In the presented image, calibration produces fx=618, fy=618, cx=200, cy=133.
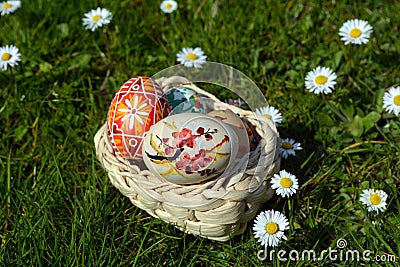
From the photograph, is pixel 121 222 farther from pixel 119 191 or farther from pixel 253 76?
pixel 253 76

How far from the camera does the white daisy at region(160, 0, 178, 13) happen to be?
2.89m

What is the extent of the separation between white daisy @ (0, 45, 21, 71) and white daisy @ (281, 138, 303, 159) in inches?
46.2

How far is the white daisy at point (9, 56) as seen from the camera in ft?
8.47

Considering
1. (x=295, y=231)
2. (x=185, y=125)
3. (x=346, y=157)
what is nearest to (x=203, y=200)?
(x=185, y=125)

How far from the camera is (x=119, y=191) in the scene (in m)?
2.20

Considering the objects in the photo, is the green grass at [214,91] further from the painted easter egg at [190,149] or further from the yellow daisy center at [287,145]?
the painted easter egg at [190,149]

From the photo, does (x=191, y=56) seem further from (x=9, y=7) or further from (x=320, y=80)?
(x=9, y=7)

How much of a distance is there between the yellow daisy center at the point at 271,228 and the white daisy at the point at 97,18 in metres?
1.25

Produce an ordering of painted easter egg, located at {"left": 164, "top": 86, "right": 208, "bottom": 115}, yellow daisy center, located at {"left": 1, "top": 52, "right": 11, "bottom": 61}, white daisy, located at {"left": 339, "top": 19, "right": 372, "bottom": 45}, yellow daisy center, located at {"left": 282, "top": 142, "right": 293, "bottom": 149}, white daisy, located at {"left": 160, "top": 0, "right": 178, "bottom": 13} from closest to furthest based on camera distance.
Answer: painted easter egg, located at {"left": 164, "top": 86, "right": 208, "bottom": 115} → yellow daisy center, located at {"left": 282, "top": 142, "right": 293, "bottom": 149} → white daisy, located at {"left": 339, "top": 19, "right": 372, "bottom": 45} → yellow daisy center, located at {"left": 1, "top": 52, "right": 11, "bottom": 61} → white daisy, located at {"left": 160, "top": 0, "right": 178, "bottom": 13}

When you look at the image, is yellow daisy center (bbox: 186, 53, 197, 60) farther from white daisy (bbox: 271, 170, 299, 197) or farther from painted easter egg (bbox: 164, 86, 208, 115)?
white daisy (bbox: 271, 170, 299, 197)

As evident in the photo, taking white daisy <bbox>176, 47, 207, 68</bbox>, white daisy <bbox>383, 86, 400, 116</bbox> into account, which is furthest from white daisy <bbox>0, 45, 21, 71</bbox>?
white daisy <bbox>383, 86, 400, 116</bbox>

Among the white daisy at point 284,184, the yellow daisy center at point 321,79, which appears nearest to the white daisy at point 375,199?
the white daisy at point 284,184

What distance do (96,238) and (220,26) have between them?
4.17ft

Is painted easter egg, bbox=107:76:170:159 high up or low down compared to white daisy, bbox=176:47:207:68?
down
